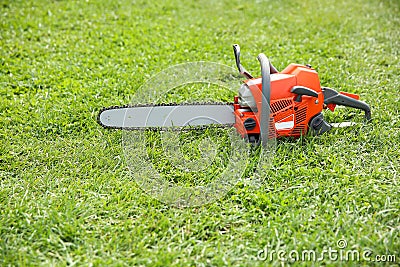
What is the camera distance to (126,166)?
299 cm

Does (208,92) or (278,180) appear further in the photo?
(208,92)

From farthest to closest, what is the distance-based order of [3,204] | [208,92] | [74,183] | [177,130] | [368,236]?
[208,92] < [177,130] < [74,183] < [3,204] < [368,236]

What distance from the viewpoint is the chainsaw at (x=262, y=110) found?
2.90 meters

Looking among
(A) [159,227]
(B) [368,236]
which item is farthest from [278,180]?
(A) [159,227]

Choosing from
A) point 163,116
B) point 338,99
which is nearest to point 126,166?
point 163,116

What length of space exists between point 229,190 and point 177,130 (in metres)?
0.69

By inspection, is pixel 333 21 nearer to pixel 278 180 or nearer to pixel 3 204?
pixel 278 180

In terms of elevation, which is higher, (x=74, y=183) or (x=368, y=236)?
(x=74, y=183)

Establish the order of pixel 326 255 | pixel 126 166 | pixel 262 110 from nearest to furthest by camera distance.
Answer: pixel 326 255
pixel 262 110
pixel 126 166

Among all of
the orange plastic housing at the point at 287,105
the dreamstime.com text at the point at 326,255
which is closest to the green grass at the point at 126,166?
the dreamstime.com text at the point at 326,255

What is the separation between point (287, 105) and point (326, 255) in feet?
3.35

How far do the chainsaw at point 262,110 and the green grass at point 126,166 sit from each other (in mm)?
180

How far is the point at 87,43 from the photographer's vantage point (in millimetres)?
4727
